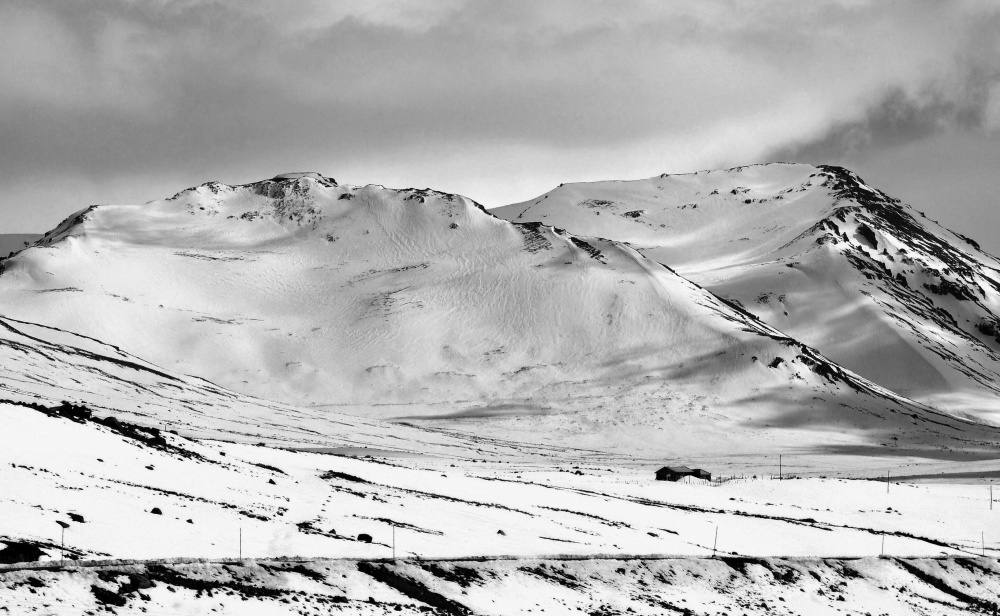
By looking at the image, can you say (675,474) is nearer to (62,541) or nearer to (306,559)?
(306,559)

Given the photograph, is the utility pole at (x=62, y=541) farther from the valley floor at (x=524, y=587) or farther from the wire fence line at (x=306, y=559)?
the valley floor at (x=524, y=587)

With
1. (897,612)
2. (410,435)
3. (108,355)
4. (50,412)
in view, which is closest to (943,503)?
(897,612)

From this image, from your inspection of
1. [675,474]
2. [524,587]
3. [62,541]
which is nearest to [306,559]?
[62,541]

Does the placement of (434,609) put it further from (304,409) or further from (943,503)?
(304,409)

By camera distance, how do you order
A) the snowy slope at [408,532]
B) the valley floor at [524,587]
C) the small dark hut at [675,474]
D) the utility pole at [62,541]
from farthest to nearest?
the small dark hut at [675,474] → the snowy slope at [408,532] → the utility pole at [62,541] → the valley floor at [524,587]

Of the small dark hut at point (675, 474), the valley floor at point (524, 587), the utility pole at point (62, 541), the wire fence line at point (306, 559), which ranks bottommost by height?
the valley floor at point (524, 587)

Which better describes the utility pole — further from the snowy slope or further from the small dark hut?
the small dark hut

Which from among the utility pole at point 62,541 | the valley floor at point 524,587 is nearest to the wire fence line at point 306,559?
the valley floor at point 524,587

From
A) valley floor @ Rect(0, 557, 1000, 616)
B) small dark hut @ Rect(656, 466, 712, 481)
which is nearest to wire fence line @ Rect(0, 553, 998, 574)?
valley floor @ Rect(0, 557, 1000, 616)

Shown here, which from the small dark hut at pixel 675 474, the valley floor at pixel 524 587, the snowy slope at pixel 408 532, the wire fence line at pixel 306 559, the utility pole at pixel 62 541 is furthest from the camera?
the small dark hut at pixel 675 474

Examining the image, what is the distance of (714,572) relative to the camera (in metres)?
42.6

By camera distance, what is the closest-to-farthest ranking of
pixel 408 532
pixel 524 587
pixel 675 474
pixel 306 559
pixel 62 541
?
1. pixel 62 541
2. pixel 306 559
3. pixel 524 587
4. pixel 408 532
5. pixel 675 474

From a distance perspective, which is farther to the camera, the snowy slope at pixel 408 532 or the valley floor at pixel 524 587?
the snowy slope at pixel 408 532

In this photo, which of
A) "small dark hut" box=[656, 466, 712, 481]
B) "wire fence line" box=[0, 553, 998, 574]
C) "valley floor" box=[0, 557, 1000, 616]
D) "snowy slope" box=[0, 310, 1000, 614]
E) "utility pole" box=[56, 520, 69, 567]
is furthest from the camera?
"small dark hut" box=[656, 466, 712, 481]
